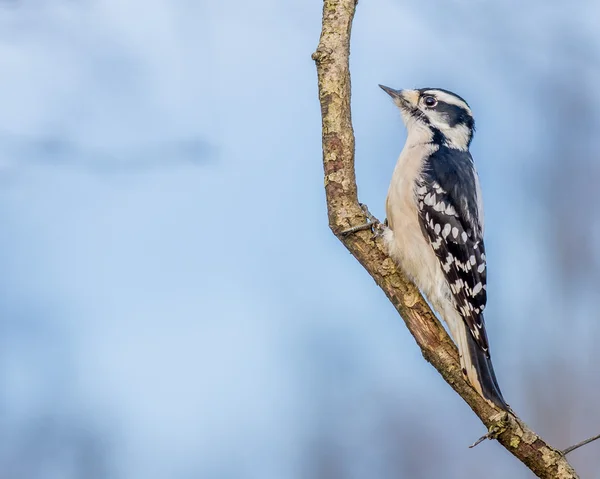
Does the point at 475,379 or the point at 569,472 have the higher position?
the point at 475,379

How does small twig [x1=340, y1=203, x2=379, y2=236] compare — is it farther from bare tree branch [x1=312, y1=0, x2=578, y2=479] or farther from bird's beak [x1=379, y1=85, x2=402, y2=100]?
bird's beak [x1=379, y1=85, x2=402, y2=100]

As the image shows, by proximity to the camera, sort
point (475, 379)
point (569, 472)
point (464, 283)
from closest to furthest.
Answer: point (569, 472), point (475, 379), point (464, 283)

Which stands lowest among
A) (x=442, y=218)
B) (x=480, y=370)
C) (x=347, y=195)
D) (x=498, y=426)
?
(x=498, y=426)

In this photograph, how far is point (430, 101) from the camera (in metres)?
4.38

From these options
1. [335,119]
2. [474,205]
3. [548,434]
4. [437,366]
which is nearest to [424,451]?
[548,434]

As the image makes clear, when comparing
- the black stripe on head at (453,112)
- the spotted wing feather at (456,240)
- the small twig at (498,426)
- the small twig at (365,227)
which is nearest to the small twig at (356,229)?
the small twig at (365,227)

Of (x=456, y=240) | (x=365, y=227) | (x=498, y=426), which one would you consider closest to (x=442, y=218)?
(x=456, y=240)

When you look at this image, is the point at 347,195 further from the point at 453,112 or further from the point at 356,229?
the point at 453,112

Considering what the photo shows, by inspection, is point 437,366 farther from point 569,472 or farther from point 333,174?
point 333,174

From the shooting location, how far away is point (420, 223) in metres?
3.92

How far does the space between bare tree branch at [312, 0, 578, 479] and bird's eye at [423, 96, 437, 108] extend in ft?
3.25

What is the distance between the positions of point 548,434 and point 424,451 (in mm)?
885

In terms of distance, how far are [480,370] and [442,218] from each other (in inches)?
37.8

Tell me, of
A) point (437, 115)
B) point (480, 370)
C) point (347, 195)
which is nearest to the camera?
point (480, 370)
